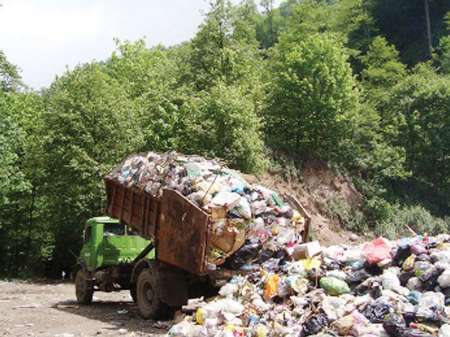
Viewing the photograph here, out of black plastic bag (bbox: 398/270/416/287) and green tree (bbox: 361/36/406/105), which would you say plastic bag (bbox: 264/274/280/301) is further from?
green tree (bbox: 361/36/406/105)

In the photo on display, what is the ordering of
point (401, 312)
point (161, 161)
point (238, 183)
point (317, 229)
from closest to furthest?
point (401, 312) → point (238, 183) → point (161, 161) → point (317, 229)

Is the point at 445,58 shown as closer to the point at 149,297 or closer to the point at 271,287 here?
the point at 149,297

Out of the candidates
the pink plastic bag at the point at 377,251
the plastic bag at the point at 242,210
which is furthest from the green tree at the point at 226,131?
the pink plastic bag at the point at 377,251

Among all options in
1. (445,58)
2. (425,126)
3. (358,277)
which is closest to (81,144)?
(358,277)

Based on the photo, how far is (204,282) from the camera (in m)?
9.97

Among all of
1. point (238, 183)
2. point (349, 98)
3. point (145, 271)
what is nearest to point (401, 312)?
point (238, 183)

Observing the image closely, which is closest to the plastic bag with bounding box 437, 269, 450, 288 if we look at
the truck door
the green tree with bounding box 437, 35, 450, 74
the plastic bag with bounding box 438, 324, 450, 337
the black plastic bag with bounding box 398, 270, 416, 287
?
the black plastic bag with bounding box 398, 270, 416, 287

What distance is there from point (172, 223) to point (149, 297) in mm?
1614

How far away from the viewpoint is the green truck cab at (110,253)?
12.0m

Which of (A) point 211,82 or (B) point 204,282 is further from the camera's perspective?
(A) point 211,82

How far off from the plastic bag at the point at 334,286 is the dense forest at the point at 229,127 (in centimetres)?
1372

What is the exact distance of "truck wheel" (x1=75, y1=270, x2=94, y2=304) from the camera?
12711mm

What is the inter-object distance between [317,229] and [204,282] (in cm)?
1559

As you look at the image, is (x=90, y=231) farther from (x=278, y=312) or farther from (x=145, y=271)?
(x=278, y=312)
